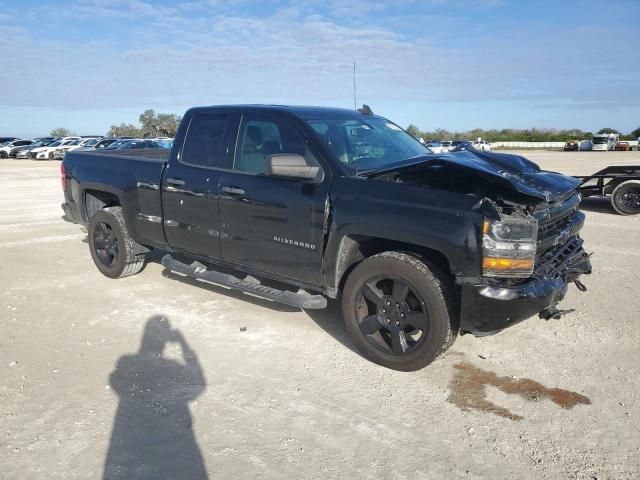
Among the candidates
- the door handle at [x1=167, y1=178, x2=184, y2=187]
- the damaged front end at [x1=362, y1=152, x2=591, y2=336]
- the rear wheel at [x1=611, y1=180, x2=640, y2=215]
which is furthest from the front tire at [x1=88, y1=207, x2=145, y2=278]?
the rear wheel at [x1=611, y1=180, x2=640, y2=215]

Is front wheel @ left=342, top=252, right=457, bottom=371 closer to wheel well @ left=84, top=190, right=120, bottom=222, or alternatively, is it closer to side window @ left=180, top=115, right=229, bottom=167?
side window @ left=180, top=115, right=229, bottom=167

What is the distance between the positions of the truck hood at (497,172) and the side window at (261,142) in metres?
0.77

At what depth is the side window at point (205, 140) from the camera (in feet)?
16.1

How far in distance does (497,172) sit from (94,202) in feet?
16.1

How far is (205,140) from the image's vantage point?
505cm

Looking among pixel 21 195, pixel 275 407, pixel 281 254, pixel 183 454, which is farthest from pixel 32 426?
pixel 21 195

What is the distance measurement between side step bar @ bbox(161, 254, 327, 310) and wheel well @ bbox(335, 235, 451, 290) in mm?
268

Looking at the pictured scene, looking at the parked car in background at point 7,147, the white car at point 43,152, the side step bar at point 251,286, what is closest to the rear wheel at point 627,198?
the side step bar at point 251,286

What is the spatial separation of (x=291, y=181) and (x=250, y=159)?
62cm

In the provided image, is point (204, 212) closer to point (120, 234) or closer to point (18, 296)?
point (120, 234)

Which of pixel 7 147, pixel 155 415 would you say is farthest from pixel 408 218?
pixel 7 147

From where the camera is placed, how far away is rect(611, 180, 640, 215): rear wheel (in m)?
10.7

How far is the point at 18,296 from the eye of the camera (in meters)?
5.64

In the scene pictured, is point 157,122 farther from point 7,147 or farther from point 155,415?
point 155,415
